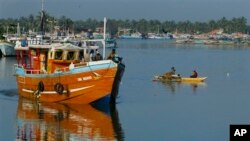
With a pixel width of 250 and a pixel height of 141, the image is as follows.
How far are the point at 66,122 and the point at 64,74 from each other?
5.34m

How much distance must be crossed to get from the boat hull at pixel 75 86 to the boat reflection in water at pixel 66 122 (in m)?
0.50

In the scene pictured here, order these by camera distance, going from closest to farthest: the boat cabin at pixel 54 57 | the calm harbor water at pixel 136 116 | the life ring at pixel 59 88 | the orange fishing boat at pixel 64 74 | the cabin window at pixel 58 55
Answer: the calm harbor water at pixel 136 116 → the orange fishing boat at pixel 64 74 → the life ring at pixel 59 88 → the boat cabin at pixel 54 57 → the cabin window at pixel 58 55

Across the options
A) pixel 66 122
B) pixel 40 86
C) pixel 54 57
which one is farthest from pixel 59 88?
pixel 66 122

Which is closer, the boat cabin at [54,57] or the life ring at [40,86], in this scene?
the boat cabin at [54,57]

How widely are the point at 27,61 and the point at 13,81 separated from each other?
631 inches

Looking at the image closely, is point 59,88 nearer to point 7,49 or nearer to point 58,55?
point 58,55

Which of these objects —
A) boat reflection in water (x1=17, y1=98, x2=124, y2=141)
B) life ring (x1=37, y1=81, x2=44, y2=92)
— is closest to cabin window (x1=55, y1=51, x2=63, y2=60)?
life ring (x1=37, y1=81, x2=44, y2=92)

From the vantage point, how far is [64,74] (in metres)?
42.0

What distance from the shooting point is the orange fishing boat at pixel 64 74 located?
136ft

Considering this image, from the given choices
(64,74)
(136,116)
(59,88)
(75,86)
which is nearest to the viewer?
(136,116)

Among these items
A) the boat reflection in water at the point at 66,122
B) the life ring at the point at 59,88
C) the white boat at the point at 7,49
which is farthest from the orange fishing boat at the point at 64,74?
the white boat at the point at 7,49

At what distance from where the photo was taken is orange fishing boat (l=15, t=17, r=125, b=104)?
4134 centimetres

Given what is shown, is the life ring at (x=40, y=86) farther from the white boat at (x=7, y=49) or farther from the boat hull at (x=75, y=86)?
the white boat at (x=7, y=49)

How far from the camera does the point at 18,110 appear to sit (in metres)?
41.8
